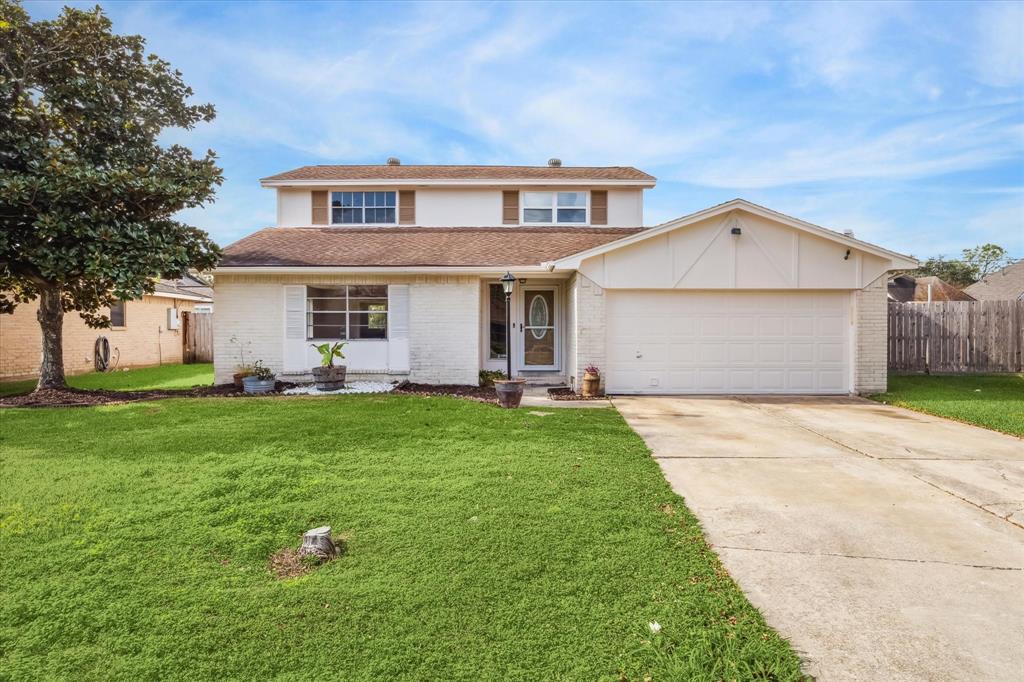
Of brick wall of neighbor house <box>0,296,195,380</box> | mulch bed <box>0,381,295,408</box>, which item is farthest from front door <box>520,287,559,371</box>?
brick wall of neighbor house <box>0,296,195,380</box>

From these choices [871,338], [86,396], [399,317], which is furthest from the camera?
[399,317]

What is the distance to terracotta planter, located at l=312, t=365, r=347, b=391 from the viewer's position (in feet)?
36.3

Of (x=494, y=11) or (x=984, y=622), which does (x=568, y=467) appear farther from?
(x=494, y=11)

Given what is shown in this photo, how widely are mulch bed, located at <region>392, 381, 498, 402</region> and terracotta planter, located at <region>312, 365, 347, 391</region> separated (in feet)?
4.18

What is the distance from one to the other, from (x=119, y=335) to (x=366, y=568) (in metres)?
18.4

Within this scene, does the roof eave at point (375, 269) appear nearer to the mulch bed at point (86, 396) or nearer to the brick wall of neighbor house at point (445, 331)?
the brick wall of neighbor house at point (445, 331)

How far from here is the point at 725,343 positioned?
37.1ft

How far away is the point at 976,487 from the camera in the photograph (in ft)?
16.4

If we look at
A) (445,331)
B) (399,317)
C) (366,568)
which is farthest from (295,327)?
(366,568)

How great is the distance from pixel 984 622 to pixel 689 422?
5.44m

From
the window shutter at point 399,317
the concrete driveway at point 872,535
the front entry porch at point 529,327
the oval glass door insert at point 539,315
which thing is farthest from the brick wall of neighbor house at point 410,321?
the concrete driveway at point 872,535

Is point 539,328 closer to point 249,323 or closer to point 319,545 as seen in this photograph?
point 249,323

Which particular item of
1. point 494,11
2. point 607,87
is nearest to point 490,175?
point 607,87

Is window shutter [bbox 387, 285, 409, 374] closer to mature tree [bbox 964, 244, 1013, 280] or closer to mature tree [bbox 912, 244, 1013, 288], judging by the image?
mature tree [bbox 912, 244, 1013, 288]
